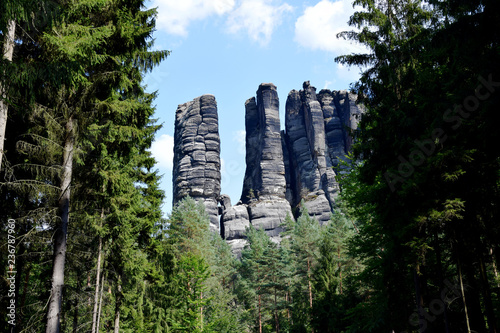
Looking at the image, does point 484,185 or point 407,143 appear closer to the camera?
point 484,185

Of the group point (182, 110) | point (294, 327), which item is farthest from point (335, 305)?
point (182, 110)

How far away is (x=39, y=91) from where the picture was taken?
655cm

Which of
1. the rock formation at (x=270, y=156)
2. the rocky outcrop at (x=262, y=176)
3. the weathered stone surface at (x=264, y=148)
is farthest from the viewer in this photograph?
the weathered stone surface at (x=264, y=148)

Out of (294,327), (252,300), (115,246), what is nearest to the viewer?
(115,246)

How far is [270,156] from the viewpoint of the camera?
74188mm

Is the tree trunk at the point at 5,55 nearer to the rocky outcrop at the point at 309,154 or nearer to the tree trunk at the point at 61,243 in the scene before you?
the tree trunk at the point at 61,243

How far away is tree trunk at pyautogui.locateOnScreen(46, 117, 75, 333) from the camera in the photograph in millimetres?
6574

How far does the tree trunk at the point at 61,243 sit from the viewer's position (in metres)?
6.57

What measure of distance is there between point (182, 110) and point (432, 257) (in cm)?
7483

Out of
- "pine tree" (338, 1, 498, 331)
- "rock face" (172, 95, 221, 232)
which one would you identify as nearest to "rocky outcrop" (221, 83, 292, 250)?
"rock face" (172, 95, 221, 232)

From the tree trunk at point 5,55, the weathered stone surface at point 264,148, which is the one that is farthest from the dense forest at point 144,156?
the weathered stone surface at point 264,148

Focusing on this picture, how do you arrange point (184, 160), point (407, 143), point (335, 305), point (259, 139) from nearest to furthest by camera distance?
point (407, 143), point (335, 305), point (184, 160), point (259, 139)

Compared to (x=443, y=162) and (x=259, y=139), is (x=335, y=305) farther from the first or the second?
(x=259, y=139)

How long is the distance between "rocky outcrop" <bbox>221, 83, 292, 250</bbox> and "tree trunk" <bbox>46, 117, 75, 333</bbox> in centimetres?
5651
